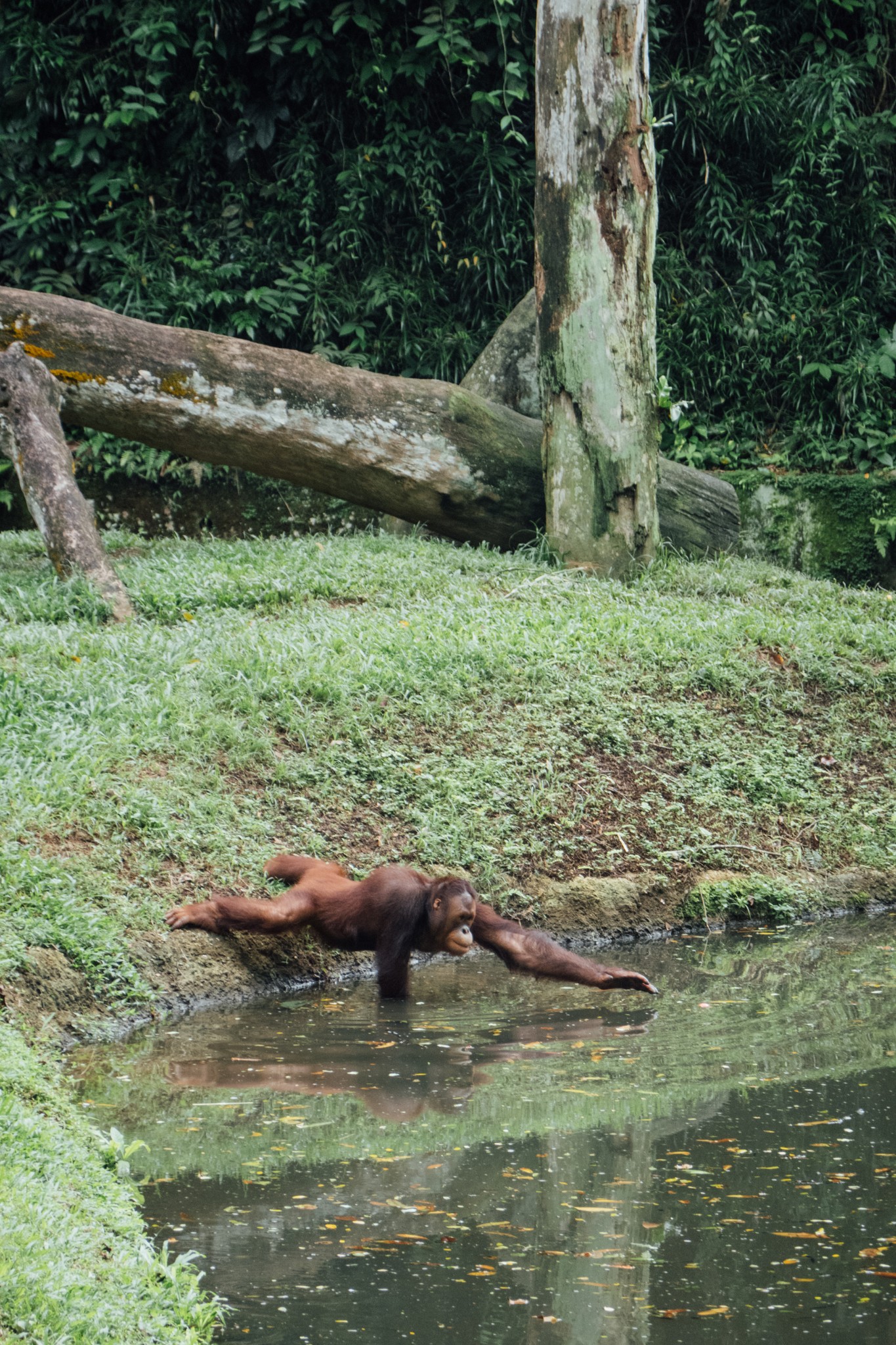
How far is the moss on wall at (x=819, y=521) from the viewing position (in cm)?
1066

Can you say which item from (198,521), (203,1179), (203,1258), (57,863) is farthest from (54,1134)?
(198,521)

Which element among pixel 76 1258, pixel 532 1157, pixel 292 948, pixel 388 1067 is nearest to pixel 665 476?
pixel 292 948

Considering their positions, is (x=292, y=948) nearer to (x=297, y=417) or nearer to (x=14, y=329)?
(x=297, y=417)

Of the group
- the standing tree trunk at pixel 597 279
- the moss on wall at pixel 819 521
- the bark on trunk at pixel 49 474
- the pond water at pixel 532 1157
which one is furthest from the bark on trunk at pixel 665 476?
the pond water at pixel 532 1157

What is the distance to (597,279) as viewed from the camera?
879 cm

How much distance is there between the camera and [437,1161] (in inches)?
129

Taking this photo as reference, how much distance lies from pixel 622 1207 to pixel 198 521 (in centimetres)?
893

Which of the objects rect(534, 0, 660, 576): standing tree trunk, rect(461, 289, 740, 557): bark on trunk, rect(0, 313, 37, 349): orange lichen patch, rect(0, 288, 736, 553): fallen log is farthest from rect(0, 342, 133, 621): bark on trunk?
rect(461, 289, 740, 557): bark on trunk

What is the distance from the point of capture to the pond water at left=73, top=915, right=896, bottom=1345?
8.39 feet

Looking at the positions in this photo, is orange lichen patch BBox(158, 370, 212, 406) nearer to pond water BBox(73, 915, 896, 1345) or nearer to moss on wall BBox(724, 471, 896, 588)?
moss on wall BBox(724, 471, 896, 588)

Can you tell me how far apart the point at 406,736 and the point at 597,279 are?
4008 millimetres

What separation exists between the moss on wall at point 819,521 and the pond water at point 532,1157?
6070 millimetres

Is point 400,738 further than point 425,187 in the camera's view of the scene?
No

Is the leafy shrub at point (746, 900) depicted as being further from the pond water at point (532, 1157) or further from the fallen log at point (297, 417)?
the fallen log at point (297, 417)
